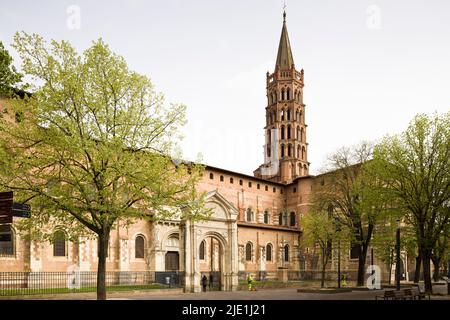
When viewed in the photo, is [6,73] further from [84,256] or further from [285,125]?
[285,125]

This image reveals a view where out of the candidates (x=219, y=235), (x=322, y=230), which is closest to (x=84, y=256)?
(x=219, y=235)

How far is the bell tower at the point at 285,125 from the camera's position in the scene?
82.1m

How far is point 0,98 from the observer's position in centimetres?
3616

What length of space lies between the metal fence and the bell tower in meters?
44.6

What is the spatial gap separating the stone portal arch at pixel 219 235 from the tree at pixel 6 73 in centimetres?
1952

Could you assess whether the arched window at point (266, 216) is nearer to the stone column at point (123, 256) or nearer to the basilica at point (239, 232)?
the basilica at point (239, 232)

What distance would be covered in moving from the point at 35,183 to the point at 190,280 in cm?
1821

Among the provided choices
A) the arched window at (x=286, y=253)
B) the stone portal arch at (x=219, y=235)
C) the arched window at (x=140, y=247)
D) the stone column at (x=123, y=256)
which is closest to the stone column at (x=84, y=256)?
the stone column at (x=123, y=256)

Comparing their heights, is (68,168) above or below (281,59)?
below

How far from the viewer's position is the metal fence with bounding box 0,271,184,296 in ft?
102

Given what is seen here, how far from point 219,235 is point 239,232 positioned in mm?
15743

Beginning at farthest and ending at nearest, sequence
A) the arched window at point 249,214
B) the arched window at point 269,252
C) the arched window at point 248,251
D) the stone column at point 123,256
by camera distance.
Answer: the arched window at point 249,214 → the arched window at point 269,252 → the arched window at point 248,251 → the stone column at point 123,256
